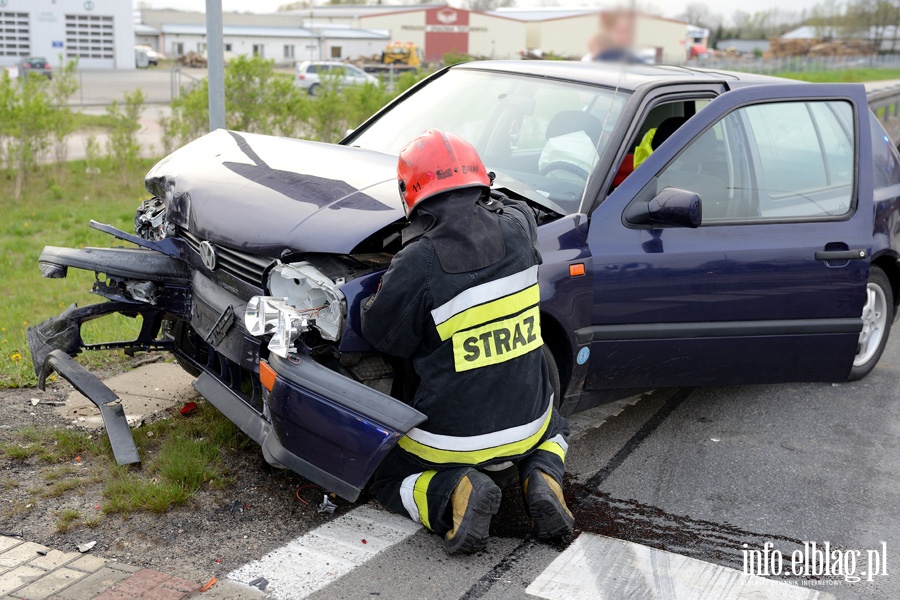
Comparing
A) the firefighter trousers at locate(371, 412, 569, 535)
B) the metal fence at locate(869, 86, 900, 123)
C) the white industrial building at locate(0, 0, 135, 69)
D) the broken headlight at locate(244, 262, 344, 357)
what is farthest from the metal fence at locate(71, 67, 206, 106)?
the firefighter trousers at locate(371, 412, 569, 535)

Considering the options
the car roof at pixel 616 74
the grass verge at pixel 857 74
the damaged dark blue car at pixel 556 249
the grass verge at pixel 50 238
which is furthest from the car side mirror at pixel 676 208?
the grass verge at pixel 857 74

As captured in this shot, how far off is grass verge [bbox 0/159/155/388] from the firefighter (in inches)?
99.3

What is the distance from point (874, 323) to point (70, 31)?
49.1 metres

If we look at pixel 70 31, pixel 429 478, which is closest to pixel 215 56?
pixel 429 478

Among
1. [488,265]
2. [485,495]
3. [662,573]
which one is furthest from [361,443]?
[662,573]

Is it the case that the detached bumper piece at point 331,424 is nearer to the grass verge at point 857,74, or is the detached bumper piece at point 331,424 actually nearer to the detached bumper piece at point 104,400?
the detached bumper piece at point 104,400

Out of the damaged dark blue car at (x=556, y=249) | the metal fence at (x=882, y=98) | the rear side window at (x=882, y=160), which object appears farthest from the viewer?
the metal fence at (x=882, y=98)

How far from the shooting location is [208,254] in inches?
146

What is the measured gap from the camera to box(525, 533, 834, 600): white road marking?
3.03m

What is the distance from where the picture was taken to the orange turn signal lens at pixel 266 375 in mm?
3207

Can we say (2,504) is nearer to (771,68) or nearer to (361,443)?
(361,443)

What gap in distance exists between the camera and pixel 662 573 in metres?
3.18

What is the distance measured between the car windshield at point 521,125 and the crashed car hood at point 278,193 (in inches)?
21.1

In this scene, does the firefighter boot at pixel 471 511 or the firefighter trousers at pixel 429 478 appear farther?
the firefighter trousers at pixel 429 478
